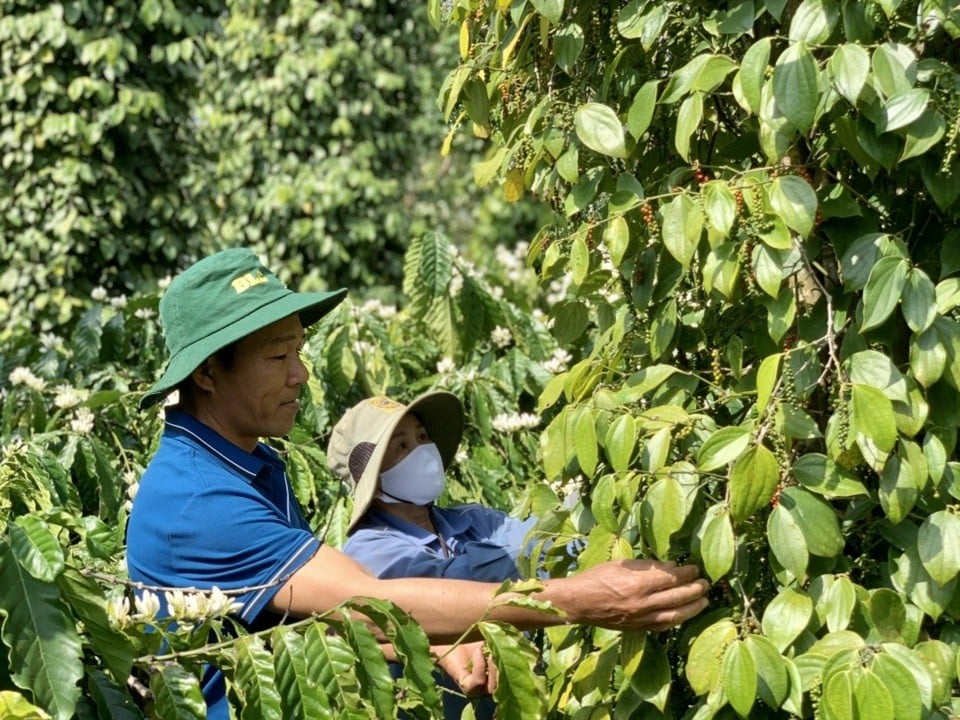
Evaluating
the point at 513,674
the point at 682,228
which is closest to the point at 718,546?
the point at 513,674

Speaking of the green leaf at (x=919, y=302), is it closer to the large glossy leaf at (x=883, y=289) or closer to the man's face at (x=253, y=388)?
the large glossy leaf at (x=883, y=289)

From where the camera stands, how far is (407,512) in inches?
117

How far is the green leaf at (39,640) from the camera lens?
1.51 m

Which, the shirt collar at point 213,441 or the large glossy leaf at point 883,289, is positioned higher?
the large glossy leaf at point 883,289

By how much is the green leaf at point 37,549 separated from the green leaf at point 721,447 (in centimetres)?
82

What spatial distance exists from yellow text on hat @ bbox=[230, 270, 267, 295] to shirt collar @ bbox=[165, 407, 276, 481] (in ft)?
0.72

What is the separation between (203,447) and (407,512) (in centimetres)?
84

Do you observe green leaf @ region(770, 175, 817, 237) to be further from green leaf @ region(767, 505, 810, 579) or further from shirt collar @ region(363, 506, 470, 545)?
shirt collar @ region(363, 506, 470, 545)

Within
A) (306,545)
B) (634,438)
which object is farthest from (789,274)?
(306,545)

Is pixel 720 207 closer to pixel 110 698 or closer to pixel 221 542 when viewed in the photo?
pixel 221 542

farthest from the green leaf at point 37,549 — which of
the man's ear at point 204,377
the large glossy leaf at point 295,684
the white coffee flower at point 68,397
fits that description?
the white coffee flower at point 68,397

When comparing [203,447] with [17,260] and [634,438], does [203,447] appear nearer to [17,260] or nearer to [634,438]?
[634,438]

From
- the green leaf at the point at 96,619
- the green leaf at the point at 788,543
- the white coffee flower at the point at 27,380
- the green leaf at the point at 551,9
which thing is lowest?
the white coffee flower at the point at 27,380

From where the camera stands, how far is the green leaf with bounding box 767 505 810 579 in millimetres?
1827
